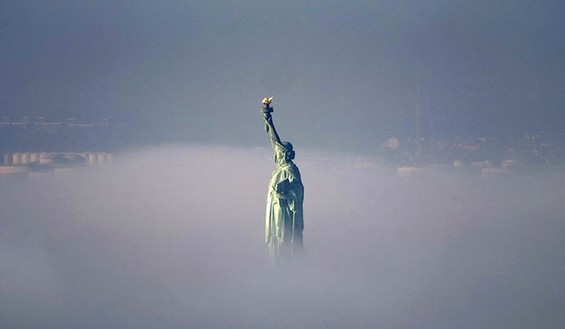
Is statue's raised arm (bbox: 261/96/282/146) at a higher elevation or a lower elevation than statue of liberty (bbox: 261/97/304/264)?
higher

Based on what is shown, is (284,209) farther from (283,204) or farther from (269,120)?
(269,120)

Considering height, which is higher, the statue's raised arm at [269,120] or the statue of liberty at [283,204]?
the statue's raised arm at [269,120]

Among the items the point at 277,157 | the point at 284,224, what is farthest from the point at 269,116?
the point at 284,224

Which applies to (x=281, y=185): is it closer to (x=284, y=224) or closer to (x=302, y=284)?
(x=284, y=224)

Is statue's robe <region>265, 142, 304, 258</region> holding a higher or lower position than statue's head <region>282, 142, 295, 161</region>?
lower

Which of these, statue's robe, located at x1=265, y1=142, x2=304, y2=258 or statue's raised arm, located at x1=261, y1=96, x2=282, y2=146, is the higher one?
statue's raised arm, located at x1=261, y1=96, x2=282, y2=146
